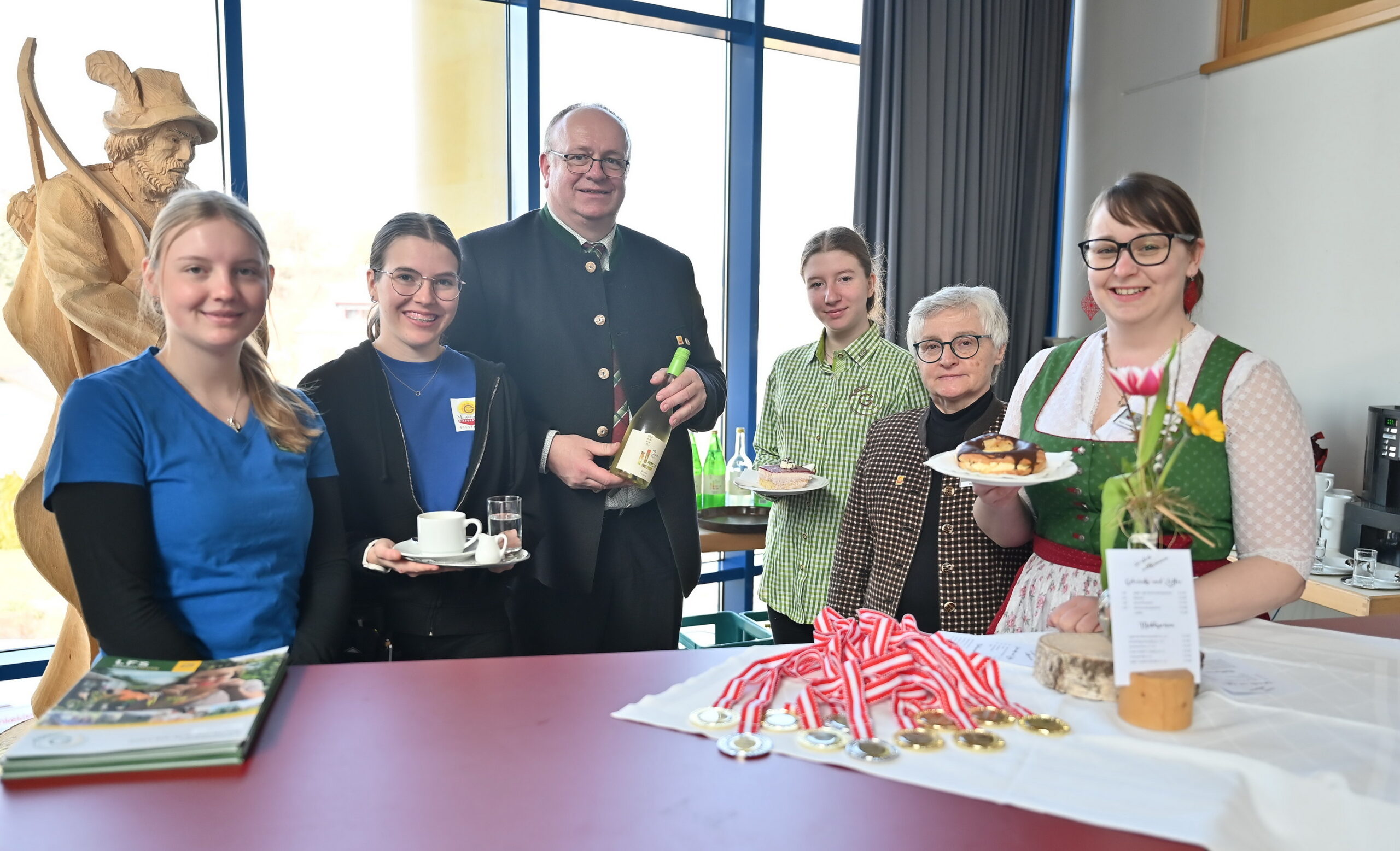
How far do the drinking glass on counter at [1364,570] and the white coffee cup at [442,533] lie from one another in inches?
106

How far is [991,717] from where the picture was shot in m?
1.13

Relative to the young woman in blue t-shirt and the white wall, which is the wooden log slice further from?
the white wall

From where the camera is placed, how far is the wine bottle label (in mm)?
2080

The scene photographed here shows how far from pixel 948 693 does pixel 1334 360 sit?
3288mm

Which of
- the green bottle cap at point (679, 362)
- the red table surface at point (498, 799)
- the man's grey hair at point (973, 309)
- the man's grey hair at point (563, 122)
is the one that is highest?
the man's grey hair at point (563, 122)

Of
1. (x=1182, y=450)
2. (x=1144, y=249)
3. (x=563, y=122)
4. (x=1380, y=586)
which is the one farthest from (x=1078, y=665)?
(x=1380, y=586)

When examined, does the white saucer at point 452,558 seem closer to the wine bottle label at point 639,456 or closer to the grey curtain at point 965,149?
the wine bottle label at point 639,456

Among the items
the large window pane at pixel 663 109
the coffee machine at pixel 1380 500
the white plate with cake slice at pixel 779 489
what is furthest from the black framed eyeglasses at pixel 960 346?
the large window pane at pixel 663 109

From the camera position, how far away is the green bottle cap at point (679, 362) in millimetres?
2202

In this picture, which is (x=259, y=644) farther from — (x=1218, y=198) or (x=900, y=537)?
(x=1218, y=198)

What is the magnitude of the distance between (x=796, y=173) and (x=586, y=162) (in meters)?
2.56

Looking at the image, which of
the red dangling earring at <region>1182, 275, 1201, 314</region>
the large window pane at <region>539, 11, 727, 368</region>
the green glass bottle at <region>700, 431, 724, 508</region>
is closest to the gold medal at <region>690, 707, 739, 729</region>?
the red dangling earring at <region>1182, 275, 1201, 314</region>

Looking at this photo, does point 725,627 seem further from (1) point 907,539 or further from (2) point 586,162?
(2) point 586,162

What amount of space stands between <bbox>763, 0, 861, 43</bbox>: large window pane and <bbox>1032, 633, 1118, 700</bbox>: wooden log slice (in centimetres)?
375
